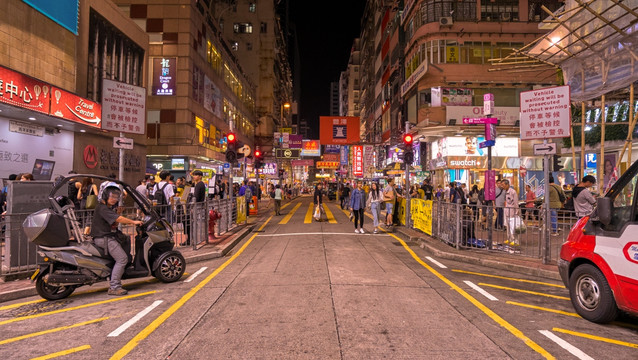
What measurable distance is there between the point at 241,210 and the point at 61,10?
37.2ft

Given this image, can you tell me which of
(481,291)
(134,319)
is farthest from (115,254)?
(481,291)

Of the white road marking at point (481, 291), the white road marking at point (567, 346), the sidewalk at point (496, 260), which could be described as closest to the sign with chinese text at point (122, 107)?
the sidewalk at point (496, 260)

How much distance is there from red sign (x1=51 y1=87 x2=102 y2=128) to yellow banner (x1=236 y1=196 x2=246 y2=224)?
295 inches

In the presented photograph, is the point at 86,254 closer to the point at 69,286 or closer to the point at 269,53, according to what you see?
the point at 69,286

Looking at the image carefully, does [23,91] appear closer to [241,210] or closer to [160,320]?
[241,210]

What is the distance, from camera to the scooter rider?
596 centimetres

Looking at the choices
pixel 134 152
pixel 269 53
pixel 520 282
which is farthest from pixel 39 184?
pixel 269 53

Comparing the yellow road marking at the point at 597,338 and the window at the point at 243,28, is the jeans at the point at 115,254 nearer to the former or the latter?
the yellow road marking at the point at 597,338

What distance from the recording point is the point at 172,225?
9438 millimetres

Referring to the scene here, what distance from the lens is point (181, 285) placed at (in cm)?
668

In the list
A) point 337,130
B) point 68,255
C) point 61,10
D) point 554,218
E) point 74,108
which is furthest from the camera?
point 337,130

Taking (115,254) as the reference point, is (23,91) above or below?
above

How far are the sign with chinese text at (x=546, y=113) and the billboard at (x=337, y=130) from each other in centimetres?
2095

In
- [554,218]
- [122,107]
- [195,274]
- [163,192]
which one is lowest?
[195,274]
